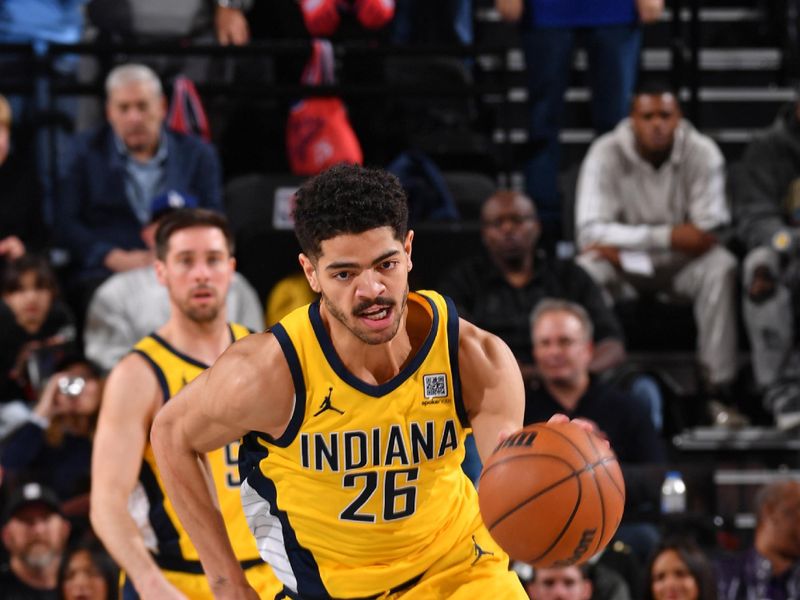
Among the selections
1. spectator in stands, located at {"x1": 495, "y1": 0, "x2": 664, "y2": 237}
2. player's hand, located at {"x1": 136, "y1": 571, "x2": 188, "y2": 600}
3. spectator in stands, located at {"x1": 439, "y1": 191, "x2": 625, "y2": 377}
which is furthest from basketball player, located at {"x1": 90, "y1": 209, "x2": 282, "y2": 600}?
spectator in stands, located at {"x1": 495, "y1": 0, "x2": 664, "y2": 237}

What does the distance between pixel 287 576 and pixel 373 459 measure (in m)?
0.47

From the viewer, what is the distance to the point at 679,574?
19.3ft

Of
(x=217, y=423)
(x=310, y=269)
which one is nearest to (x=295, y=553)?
(x=217, y=423)

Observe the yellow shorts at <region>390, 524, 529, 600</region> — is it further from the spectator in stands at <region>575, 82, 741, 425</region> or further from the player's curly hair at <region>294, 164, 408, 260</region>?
the spectator in stands at <region>575, 82, 741, 425</region>

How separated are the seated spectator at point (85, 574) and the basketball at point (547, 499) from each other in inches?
111

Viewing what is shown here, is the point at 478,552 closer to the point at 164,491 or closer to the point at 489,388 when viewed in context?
the point at 489,388

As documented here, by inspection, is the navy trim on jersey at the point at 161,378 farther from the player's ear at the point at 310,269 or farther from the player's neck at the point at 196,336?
the player's ear at the point at 310,269

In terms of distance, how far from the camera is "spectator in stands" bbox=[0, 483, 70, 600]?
19.8 feet

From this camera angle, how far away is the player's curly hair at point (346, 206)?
348 cm

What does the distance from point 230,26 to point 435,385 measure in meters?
4.95

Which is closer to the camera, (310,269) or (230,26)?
(310,269)

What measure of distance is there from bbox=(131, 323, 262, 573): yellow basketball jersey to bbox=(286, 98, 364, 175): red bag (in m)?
3.20

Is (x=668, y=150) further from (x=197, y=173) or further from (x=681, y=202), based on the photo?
(x=197, y=173)

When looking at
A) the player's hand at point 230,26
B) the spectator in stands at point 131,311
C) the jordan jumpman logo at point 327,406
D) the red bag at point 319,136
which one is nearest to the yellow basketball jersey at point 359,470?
the jordan jumpman logo at point 327,406
